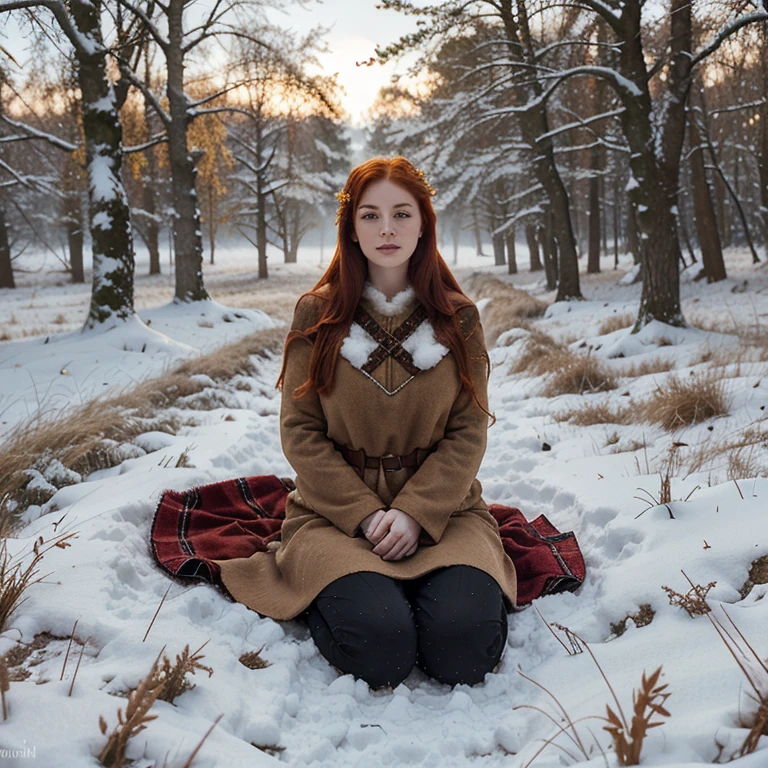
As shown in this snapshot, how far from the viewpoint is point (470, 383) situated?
2664 mm

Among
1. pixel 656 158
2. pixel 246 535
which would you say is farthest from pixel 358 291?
pixel 656 158

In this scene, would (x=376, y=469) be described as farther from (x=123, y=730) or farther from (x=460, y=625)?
(x=123, y=730)

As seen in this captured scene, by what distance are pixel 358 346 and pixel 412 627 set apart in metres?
1.12

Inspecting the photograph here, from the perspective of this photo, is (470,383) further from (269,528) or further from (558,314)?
(558,314)

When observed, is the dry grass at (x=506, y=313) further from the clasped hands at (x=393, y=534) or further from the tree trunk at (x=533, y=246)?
the tree trunk at (x=533, y=246)

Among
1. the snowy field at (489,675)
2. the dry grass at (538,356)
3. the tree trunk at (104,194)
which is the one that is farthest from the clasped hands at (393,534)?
the tree trunk at (104,194)

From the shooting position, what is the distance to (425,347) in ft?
8.61

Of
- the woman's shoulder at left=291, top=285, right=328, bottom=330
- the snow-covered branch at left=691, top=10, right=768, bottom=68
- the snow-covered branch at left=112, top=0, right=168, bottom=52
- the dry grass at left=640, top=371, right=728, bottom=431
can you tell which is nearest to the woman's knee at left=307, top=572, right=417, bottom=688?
the woman's shoulder at left=291, top=285, right=328, bottom=330

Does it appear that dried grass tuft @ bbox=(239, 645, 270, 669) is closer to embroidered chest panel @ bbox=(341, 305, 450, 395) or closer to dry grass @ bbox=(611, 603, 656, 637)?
embroidered chest panel @ bbox=(341, 305, 450, 395)

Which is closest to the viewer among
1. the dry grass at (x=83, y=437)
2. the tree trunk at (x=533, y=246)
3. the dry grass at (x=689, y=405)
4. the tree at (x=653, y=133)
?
the dry grass at (x=83, y=437)

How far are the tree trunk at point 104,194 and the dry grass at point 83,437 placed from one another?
2.74 metres

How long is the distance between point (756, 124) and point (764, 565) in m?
18.0

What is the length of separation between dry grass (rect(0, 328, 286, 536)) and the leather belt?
1536 millimetres

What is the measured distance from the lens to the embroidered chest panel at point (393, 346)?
2600 mm
